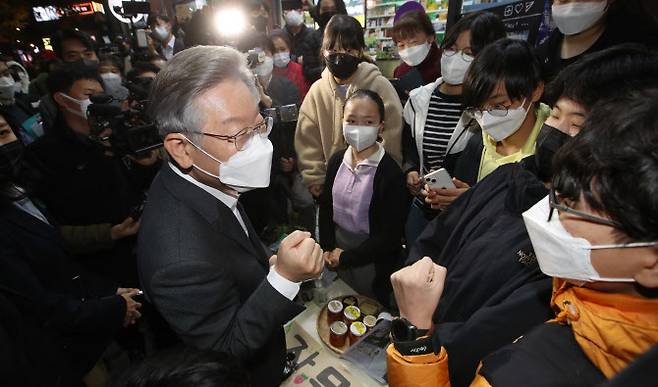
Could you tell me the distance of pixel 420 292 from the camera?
1.13 meters

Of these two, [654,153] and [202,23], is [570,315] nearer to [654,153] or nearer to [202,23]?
[654,153]

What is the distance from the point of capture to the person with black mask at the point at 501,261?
1.07 m

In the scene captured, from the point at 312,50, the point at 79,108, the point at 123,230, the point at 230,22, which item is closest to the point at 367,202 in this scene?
the point at 123,230

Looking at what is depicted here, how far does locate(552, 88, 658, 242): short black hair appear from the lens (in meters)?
0.68

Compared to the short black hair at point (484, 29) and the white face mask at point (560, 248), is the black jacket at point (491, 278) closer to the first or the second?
the white face mask at point (560, 248)

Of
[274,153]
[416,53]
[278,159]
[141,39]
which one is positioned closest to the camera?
[416,53]

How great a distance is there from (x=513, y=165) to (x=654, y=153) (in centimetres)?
83

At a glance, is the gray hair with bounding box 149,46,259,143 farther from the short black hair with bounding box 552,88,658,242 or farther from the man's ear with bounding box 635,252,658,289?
the man's ear with bounding box 635,252,658,289

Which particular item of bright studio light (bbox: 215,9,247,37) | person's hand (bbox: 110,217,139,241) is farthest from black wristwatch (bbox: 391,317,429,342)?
bright studio light (bbox: 215,9,247,37)

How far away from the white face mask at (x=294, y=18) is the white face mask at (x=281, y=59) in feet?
3.78

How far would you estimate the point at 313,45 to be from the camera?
4.64 m

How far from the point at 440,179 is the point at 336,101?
4.29ft

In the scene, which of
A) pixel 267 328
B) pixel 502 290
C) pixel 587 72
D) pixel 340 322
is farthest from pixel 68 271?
pixel 587 72

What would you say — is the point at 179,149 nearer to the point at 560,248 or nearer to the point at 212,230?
the point at 212,230
